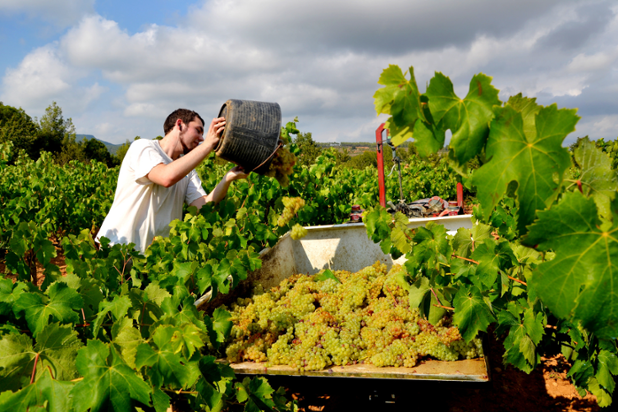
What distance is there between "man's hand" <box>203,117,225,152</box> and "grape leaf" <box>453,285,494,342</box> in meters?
1.53

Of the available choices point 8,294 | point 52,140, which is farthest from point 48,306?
point 52,140

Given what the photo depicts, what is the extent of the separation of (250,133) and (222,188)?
2.21ft

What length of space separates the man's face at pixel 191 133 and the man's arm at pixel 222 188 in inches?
14.2

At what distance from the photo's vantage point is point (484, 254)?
158 cm

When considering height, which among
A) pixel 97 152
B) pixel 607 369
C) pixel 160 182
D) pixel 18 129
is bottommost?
pixel 607 369

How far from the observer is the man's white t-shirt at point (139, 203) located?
2383mm

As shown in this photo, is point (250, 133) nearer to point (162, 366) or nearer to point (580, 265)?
point (162, 366)

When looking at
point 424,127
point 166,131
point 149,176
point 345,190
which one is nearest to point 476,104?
point 424,127

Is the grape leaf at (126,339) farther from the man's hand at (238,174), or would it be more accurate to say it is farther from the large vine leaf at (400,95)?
the man's hand at (238,174)

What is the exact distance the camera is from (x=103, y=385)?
868 millimetres

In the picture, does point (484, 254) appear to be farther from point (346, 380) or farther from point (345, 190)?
point (345, 190)

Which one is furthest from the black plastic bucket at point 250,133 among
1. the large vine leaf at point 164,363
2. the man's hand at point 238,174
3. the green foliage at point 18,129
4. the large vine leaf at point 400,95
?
the green foliage at point 18,129

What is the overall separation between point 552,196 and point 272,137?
170 cm

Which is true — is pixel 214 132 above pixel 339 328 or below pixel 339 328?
above
